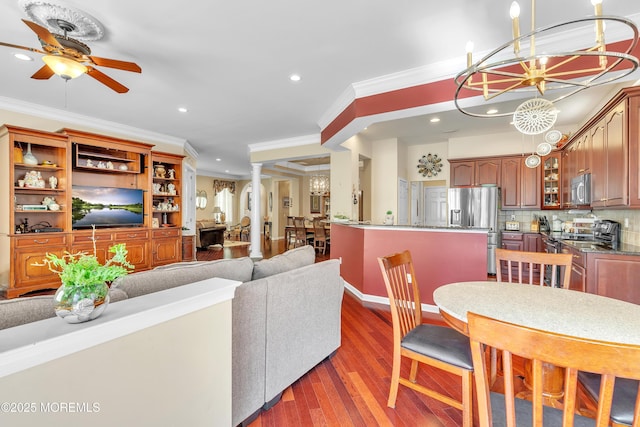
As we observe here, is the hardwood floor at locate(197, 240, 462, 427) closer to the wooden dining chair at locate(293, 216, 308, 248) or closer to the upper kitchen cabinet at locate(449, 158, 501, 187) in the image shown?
the upper kitchen cabinet at locate(449, 158, 501, 187)

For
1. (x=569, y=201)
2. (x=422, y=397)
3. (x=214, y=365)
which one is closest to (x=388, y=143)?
(x=569, y=201)

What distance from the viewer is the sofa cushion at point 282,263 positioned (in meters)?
1.97

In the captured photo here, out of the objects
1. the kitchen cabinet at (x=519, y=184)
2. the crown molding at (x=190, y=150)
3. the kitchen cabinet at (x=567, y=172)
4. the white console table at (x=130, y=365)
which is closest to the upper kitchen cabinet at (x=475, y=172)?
the kitchen cabinet at (x=519, y=184)

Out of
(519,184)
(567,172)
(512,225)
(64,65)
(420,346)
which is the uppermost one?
(64,65)

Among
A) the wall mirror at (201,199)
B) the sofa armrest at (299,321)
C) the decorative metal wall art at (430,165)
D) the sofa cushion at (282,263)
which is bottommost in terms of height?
the sofa armrest at (299,321)

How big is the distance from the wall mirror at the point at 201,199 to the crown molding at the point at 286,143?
5.26 metres

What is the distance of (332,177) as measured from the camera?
568 centimetres

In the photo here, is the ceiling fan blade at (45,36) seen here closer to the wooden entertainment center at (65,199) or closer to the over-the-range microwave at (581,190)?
the wooden entertainment center at (65,199)

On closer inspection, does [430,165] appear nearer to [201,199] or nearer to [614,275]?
[614,275]

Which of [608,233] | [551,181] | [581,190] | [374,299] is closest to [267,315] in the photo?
[374,299]

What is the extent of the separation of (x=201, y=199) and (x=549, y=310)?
11.5 meters

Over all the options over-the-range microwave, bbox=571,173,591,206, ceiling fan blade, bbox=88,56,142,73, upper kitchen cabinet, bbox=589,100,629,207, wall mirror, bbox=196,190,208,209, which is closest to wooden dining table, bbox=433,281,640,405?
upper kitchen cabinet, bbox=589,100,629,207

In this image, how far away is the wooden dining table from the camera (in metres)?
1.17

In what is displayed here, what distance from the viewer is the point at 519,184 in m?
5.43
